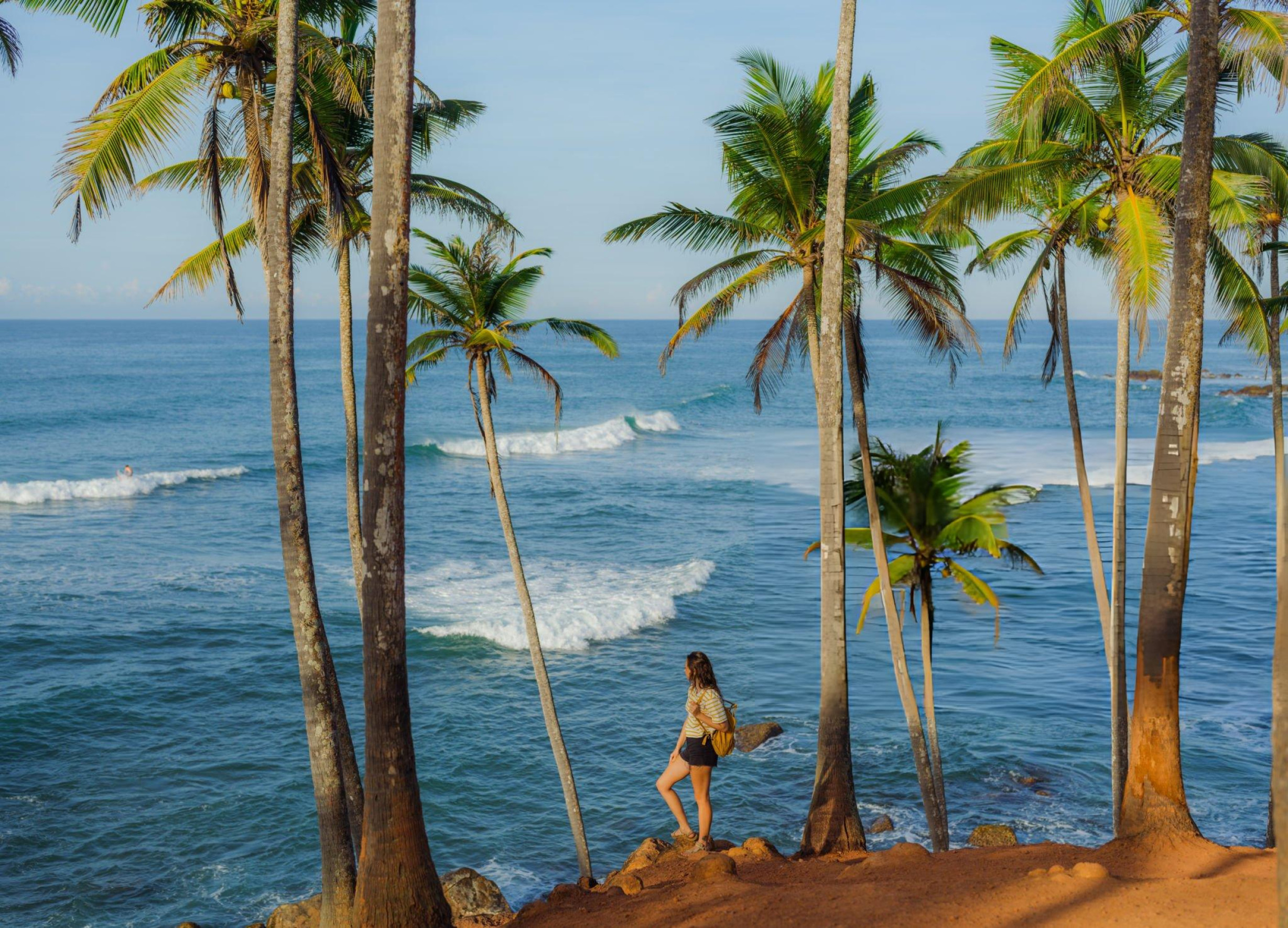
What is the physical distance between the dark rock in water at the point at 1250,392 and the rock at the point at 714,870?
82610 mm

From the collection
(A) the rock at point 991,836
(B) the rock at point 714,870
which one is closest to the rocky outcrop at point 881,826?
(A) the rock at point 991,836

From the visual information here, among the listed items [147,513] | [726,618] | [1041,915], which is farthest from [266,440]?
[1041,915]

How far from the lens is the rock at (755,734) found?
1895cm

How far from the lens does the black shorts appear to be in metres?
9.32

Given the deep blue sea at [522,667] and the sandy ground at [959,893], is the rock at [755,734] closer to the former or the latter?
A: the deep blue sea at [522,667]

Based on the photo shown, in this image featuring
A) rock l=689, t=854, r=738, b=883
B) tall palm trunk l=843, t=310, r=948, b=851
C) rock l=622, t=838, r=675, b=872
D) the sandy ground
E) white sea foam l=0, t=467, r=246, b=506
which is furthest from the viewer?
white sea foam l=0, t=467, r=246, b=506

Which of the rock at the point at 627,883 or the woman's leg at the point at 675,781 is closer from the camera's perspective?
the rock at the point at 627,883

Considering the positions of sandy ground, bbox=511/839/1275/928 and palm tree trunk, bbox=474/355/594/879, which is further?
palm tree trunk, bbox=474/355/594/879

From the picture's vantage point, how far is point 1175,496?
340 inches

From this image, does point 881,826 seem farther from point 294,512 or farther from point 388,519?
point 388,519

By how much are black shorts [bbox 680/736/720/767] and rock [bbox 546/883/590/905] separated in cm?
142

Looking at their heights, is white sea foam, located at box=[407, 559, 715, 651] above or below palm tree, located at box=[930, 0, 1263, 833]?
below

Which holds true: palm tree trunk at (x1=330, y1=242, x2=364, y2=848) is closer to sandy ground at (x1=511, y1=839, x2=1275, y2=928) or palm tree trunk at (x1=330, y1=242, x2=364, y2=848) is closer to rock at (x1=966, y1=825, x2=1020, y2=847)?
sandy ground at (x1=511, y1=839, x2=1275, y2=928)

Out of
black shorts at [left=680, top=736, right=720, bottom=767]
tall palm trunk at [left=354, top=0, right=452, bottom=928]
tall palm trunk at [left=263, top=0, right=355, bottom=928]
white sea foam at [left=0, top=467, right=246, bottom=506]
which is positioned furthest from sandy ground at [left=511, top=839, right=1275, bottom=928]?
white sea foam at [left=0, top=467, right=246, bottom=506]
